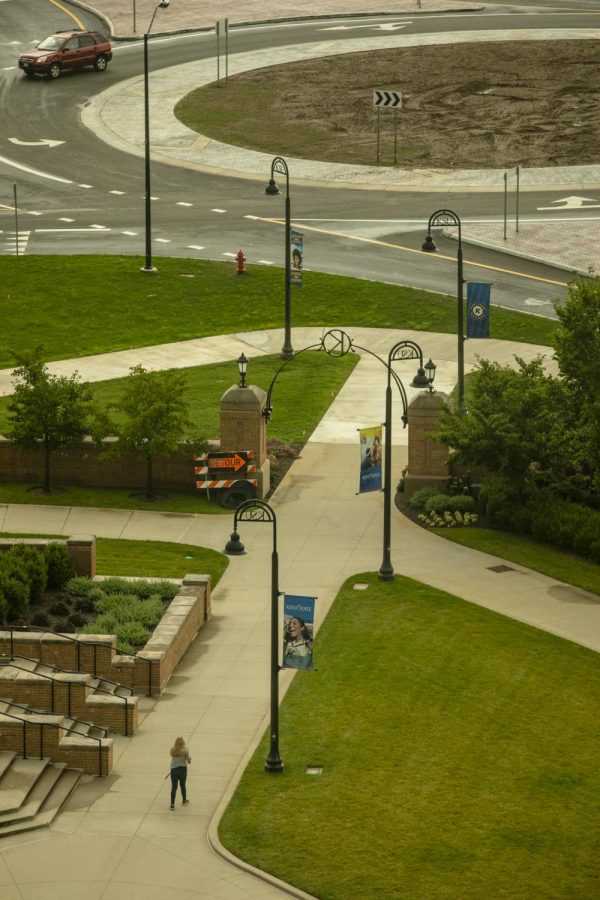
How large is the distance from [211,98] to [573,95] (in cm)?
1696

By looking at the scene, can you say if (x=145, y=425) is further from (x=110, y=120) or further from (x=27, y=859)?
(x=110, y=120)

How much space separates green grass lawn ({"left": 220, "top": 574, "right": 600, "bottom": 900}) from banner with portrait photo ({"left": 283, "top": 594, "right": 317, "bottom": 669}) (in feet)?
5.33

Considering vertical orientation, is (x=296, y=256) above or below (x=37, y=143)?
below

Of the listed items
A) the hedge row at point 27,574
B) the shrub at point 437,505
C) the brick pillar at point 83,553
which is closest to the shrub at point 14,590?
the hedge row at point 27,574

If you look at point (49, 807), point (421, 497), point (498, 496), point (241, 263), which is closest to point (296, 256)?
point (241, 263)

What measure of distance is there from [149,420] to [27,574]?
31.0 ft

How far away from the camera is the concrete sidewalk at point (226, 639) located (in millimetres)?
28875

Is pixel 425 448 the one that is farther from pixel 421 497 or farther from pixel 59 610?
pixel 59 610

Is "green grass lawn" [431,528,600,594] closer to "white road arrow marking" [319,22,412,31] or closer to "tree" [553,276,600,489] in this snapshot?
"tree" [553,276,600,489]

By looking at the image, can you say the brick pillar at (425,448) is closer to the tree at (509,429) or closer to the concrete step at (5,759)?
the tree at (509,429)

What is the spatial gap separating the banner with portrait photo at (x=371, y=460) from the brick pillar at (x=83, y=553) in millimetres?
6617

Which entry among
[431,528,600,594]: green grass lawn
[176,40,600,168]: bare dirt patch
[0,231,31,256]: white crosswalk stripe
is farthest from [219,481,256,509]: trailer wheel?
[176,40,600,168]: bare dirt patch

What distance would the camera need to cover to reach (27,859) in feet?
95.8

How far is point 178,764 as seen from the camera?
30406mm
